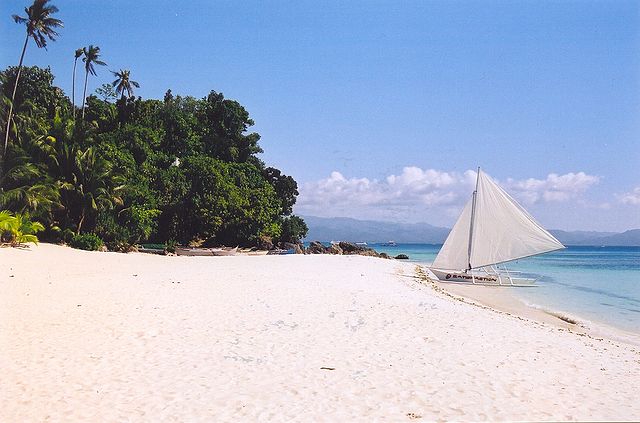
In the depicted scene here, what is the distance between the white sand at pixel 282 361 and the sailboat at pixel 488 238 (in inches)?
528

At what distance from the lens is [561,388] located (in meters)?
6.44

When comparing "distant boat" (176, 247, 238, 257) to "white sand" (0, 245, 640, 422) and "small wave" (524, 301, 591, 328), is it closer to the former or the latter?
"white sand" (0, 245, 640, 422)

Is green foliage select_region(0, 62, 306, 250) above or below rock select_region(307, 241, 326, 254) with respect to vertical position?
above

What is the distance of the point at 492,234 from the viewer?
25812mm

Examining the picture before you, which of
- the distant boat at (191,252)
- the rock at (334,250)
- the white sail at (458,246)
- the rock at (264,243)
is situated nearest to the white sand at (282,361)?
the white sail at (458,246)

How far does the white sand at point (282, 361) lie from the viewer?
18.1 feet

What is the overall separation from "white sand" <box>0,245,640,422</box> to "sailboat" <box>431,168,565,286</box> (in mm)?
13399

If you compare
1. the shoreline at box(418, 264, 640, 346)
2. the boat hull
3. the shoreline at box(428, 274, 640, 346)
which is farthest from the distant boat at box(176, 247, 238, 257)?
the shoreline at box(428, 274, 640, 346)

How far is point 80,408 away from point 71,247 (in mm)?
24306

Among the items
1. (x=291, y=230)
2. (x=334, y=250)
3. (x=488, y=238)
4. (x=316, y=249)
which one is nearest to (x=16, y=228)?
(x=488, y=238)

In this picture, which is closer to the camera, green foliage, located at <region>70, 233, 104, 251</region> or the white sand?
the white sand

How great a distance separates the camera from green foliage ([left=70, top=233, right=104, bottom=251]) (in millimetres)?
26938

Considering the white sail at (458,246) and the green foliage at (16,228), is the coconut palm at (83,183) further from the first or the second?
the white sail at (458,246)

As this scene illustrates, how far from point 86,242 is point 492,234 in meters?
23.4
